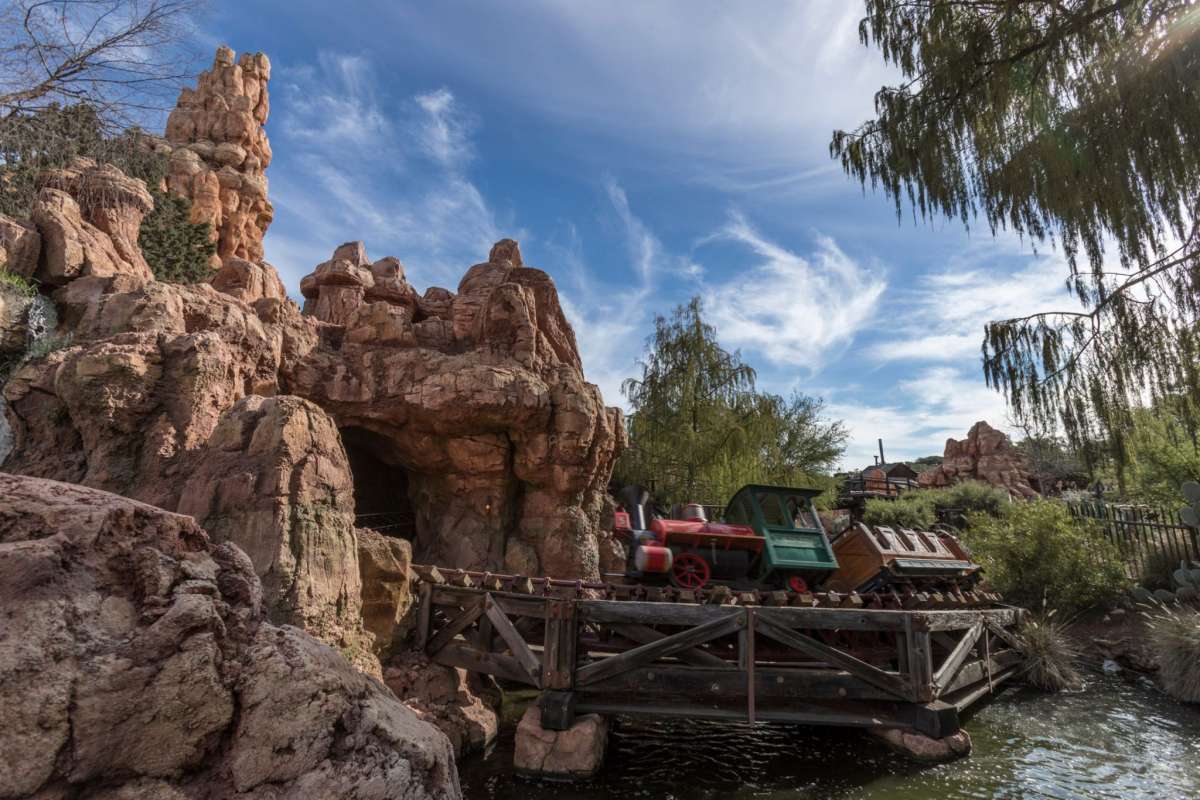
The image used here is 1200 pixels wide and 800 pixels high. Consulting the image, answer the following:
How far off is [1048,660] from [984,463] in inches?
1364

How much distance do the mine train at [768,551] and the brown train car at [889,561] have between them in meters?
0.02

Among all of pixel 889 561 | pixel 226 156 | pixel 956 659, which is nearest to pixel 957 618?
pixel 956 659

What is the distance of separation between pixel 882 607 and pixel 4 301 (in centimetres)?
1573

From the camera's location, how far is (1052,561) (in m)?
→ 14.5

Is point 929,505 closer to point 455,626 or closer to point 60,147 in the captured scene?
point 455,626

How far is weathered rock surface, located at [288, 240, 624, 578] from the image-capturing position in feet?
45.7

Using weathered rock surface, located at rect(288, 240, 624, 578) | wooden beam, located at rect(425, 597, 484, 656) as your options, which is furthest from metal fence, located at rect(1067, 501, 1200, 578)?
wooden beam, located at rect(425, 597, 484, 656)

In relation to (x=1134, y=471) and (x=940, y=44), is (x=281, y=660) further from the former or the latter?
(x=1134, y=471)

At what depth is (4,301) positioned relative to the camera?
425 inches

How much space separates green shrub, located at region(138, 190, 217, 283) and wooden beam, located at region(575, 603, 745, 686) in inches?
697

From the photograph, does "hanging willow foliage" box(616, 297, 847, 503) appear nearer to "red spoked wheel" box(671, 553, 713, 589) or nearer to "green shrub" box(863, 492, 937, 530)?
"green shrub" box(863, 492, 937, 530)

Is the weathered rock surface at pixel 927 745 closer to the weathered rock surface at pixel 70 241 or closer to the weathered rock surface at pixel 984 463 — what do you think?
the weathered rock surface at pixel 70 241

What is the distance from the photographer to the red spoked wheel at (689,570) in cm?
1009

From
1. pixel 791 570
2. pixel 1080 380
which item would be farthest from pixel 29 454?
pixel 1080 380
